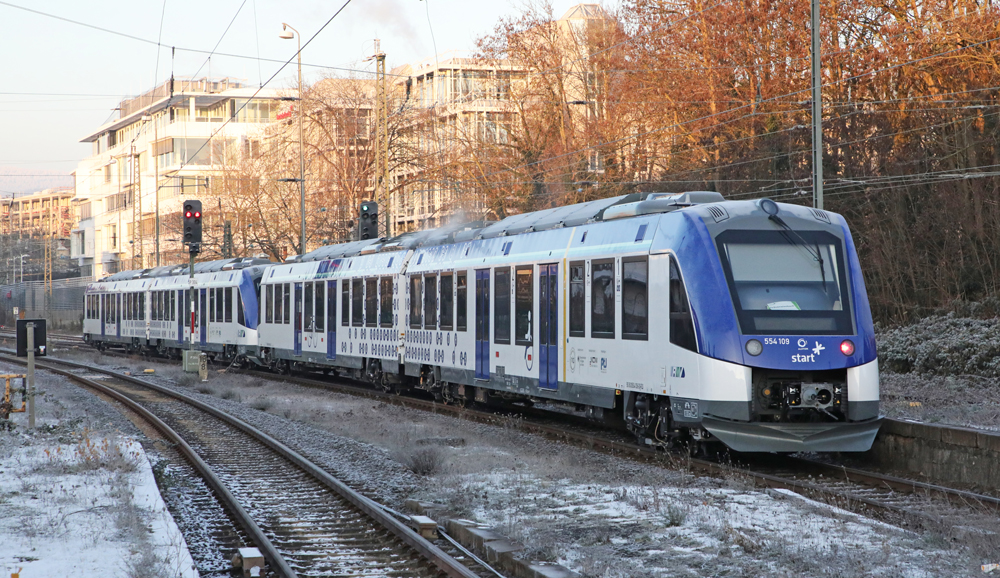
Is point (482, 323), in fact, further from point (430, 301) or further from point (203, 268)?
point (203, 268)

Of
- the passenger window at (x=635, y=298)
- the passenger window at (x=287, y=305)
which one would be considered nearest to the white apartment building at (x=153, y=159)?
the passenger window at (x=287, y=305)

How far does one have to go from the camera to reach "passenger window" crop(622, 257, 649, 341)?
1296cm

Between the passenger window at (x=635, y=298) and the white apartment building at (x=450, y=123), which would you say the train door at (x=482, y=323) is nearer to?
the passenger window at (x=635, y=298)

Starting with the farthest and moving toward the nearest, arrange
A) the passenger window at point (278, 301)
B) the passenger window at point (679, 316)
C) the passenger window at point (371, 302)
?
the passenger window at point (278, 301), the passenger window at point (371, 302), the passenger window at point (679, 316)

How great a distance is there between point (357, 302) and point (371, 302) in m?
0.90

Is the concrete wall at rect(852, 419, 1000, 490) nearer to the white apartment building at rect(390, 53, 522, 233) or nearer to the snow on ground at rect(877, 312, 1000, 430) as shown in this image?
the snow on ground at rect(877, 312, 1000, 430)

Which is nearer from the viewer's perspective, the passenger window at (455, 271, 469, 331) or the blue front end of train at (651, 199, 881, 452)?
the blue front end of train at (651, 199, 881, 452)

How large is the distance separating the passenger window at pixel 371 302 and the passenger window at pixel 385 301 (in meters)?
0.30

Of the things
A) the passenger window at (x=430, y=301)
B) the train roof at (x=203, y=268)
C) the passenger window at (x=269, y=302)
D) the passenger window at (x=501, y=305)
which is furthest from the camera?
the train roof at (x=203, y=268)

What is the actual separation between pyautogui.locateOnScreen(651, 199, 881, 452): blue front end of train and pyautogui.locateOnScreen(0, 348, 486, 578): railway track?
4152 mm

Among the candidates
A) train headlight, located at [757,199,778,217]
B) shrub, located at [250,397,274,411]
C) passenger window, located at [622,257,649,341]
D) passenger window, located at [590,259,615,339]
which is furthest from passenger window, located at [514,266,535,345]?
shrub, located at [250,397,274,411]

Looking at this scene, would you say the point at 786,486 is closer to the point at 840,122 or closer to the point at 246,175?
the point at 840,122

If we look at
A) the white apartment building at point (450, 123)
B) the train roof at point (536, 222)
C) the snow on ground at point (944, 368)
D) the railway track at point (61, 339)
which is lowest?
the railway track at point (61, 339)

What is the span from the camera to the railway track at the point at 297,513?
799 cm
